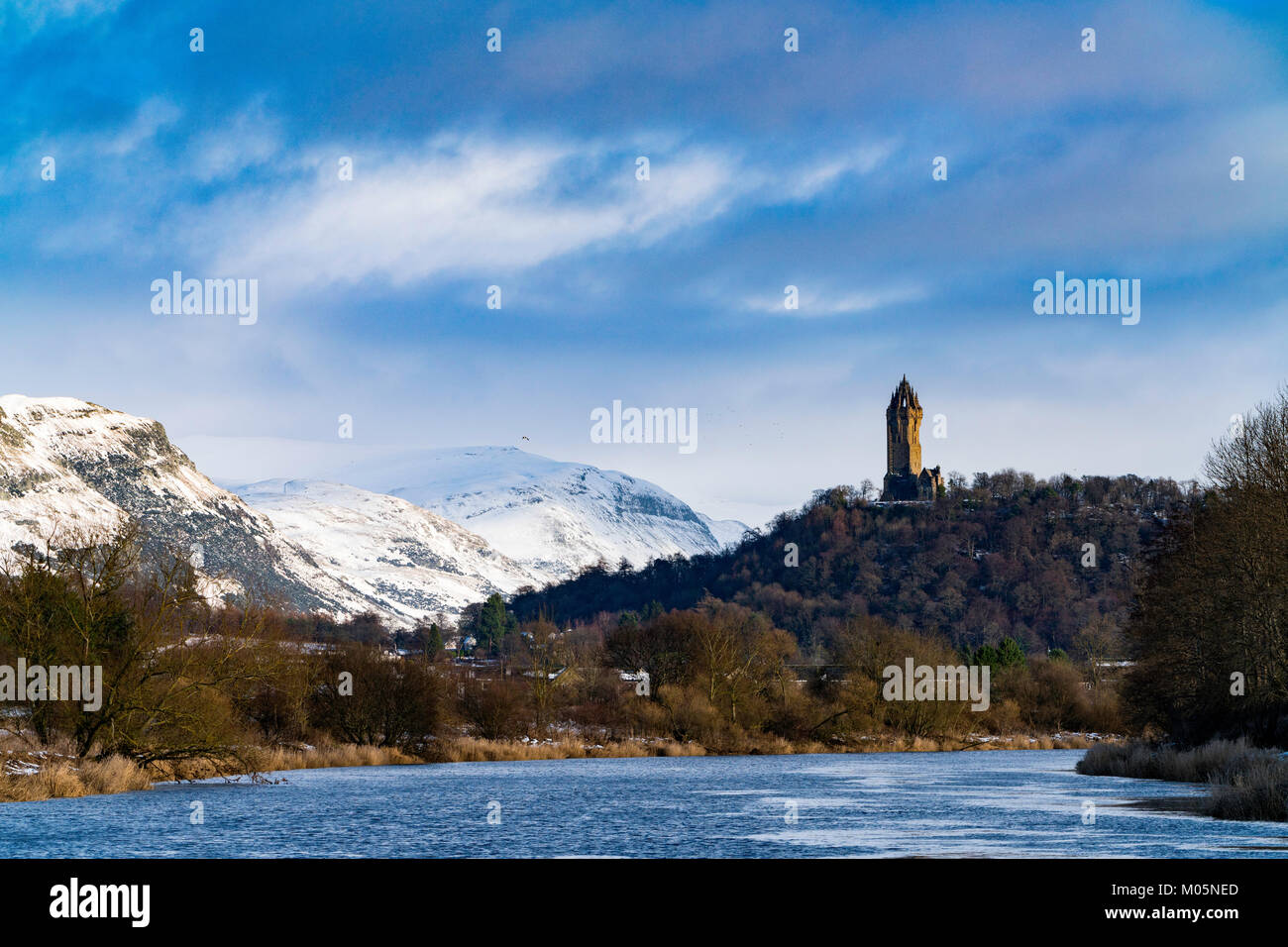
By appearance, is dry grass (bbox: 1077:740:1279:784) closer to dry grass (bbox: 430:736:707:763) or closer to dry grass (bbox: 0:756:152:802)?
dry grass (bbox: 430:736:707:763)

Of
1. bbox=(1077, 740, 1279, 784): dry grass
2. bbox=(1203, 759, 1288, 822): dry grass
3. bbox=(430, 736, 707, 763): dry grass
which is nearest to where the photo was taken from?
bbox=(1203, 759, 1288, 822): dry grass

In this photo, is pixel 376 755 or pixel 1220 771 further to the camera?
pixel 376 755

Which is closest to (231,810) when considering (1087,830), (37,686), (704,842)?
(37,686)

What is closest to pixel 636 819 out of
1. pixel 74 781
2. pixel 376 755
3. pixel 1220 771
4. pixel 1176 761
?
pixel 74 781

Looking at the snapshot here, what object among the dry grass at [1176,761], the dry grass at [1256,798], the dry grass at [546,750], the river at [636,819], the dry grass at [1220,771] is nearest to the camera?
the river at [636,819]

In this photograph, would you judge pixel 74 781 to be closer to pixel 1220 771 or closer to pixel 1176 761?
pixel 1220 771

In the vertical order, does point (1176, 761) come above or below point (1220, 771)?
below

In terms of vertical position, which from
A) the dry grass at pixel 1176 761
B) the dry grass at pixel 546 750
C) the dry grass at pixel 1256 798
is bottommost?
the dry grass at pixel 546 750

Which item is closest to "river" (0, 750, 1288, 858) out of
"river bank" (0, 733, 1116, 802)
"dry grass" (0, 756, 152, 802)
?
"dry grass" (0, 756, 152, 802)

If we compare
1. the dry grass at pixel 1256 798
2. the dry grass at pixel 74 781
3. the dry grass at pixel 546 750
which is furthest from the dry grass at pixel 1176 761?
the dry grass at pixel 74 781

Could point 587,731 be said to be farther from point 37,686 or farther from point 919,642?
point 37,686

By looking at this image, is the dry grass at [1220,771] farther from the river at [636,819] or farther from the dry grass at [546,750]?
the dry grass at [546,750]
